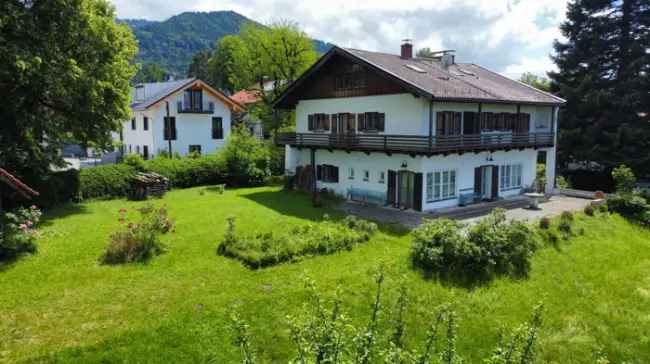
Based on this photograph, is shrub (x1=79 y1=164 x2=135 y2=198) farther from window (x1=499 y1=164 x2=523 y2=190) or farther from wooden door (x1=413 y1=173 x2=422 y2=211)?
window (x1=499 y1=164 x2=523 y2=190)

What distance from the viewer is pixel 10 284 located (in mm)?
12211

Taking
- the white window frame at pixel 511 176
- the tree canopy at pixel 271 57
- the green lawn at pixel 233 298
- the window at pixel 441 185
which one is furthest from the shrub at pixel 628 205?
the tree canopy at pixel 271 57

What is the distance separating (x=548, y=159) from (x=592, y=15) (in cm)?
1343

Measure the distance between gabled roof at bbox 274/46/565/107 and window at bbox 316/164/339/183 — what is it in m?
5.51

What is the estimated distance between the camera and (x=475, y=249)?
15125 millimetres

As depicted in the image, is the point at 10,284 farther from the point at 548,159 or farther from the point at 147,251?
the point at 548,159

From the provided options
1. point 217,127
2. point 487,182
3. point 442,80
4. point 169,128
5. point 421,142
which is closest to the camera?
point 421,142

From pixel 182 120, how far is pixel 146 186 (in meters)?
15.9

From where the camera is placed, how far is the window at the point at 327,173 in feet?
91.0

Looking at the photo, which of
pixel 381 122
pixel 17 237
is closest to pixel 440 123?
pixel 381 122

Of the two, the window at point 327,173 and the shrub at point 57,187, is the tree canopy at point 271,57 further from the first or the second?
the shrub at point 57,187

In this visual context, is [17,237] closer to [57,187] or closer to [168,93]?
[57,187]

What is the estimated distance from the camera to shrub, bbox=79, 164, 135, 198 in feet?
81.5

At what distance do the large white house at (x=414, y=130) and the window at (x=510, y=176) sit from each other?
0.21 ft
